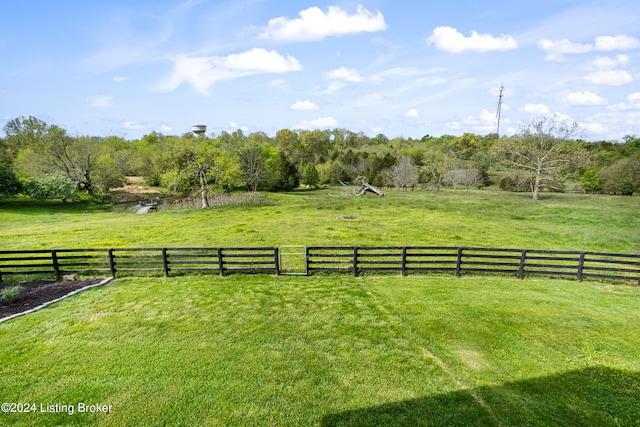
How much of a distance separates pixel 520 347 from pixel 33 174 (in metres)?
48.0

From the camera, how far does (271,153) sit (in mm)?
52156

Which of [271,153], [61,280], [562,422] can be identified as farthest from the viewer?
[271,153]

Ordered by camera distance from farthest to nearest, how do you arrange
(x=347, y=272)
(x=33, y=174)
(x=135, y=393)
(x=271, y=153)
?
1. (x=271, y=153)
2. (x=33, y=174)
3. (x=347, y=272)
4. (x=135, y=393)

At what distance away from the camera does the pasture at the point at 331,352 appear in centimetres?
504

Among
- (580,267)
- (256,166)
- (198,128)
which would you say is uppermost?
(198,128)

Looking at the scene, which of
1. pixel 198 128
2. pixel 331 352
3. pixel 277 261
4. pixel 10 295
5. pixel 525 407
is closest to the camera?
pixel 525 407

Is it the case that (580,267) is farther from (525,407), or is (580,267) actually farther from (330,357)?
(330,357)

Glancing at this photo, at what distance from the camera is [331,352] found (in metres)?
6.57

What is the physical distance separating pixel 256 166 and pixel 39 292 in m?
38.6

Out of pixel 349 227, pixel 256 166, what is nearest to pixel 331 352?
pixel 349 227

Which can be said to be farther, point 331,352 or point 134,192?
point 134,192

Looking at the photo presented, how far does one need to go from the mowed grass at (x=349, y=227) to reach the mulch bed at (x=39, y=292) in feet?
17.3

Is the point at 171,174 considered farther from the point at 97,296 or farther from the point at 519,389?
the point at 519,389

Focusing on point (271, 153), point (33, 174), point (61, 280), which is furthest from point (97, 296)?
point (271, 153)
